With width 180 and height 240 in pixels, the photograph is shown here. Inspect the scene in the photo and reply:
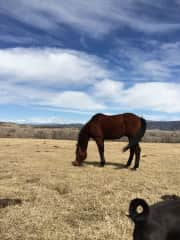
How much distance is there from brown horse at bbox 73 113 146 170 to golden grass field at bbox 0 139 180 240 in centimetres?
84

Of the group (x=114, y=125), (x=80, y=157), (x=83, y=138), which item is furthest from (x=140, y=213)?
(x=83, y=138)

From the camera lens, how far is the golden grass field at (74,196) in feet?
21.1

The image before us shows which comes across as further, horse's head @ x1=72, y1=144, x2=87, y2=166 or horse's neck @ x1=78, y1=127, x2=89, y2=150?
horse's neck @ x1=78, y1=127, x2=89, y2=150

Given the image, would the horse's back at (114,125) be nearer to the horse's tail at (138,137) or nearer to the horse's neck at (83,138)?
the horse's tail at (138,137)

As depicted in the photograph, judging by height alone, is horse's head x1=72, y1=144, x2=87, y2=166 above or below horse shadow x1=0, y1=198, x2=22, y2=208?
above

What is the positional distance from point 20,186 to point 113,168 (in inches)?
204

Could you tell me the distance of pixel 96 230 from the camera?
21.2ft

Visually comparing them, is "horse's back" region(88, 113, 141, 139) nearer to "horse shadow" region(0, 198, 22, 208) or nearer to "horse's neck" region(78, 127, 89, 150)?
"horse's neck" region(78, 127, 89, 150)

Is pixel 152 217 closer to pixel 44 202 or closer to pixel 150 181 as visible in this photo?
pixel 44 202

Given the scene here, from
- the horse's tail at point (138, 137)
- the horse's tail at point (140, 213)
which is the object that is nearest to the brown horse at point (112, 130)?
the horse's tail at point (138, 137)

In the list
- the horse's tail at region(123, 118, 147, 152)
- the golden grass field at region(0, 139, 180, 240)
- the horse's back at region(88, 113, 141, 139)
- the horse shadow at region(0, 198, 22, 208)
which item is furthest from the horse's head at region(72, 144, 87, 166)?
the horse shadow at region(0, 198, 22, 208)

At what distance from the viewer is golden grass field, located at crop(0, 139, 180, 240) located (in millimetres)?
6426

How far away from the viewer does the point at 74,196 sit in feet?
29.3

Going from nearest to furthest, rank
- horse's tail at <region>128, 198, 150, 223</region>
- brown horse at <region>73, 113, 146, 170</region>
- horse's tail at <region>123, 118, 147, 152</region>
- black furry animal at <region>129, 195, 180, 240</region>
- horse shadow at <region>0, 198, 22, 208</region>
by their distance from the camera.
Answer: black furry animal at <region>129, 195, 180, 240</region> < horse's tail at <region>128, 198, 150, 223</region> < horse shadow at <region>0, 198, 22, 208</region> < horse's tail at <region>123, 118, 147, 152</region> < brown horse at <region>73, 113, 146, 170</region>
